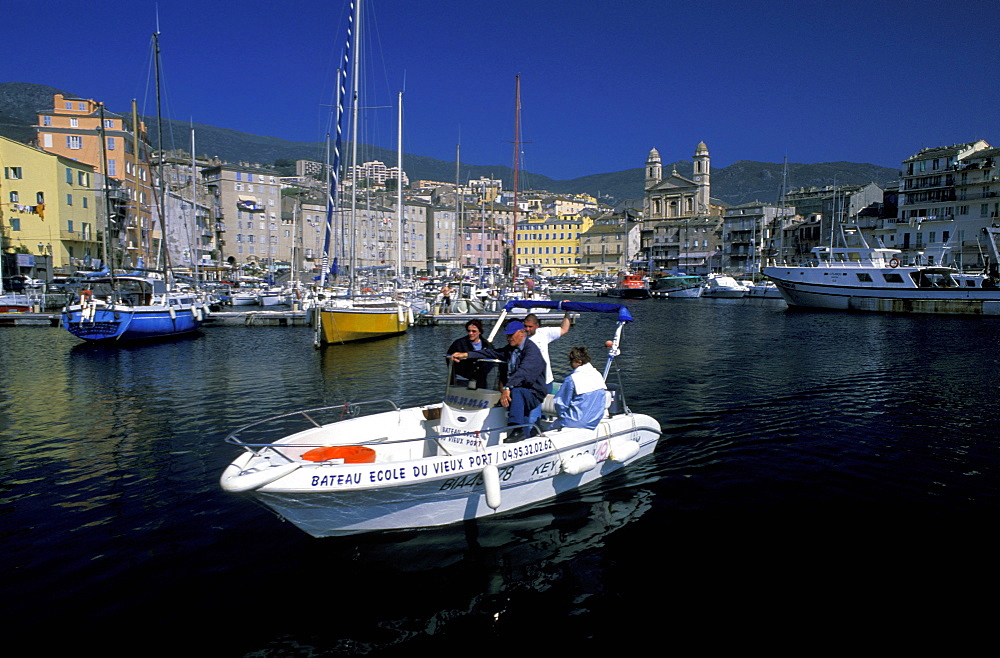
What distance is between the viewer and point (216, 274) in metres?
90.9

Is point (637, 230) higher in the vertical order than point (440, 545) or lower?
higher

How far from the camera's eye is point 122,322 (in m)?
33.8

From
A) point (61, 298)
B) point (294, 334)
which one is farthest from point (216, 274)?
point (294, 334)

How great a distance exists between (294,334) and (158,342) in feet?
25.5

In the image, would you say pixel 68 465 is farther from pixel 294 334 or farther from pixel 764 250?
pixel 764 250

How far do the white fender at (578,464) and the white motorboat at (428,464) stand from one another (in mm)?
22

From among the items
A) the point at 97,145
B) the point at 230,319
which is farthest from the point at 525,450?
the point at 97,145

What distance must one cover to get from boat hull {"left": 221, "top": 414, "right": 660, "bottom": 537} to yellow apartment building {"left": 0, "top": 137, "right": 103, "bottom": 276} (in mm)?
66693

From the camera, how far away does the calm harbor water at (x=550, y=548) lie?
23.3ft

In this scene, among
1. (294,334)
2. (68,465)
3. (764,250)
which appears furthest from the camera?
(764,250)

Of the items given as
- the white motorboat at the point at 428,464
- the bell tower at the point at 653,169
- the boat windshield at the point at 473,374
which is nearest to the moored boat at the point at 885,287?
the white motorboat at the point at 428,464

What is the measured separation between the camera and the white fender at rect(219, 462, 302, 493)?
757cm

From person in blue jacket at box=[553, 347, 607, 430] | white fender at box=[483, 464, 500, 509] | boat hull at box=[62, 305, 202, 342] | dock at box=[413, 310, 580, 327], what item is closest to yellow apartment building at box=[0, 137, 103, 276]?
boat hull at box=[62, 305, 202, 342]

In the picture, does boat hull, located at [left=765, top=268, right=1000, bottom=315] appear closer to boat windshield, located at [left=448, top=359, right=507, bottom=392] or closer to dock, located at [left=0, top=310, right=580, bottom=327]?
dock, located at [left=0, top=310, right=580, bottom=327]
